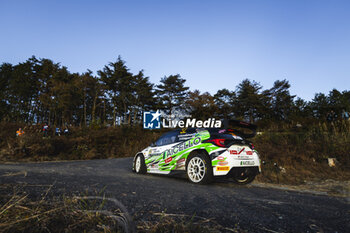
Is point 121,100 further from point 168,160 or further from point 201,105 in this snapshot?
point 168,160

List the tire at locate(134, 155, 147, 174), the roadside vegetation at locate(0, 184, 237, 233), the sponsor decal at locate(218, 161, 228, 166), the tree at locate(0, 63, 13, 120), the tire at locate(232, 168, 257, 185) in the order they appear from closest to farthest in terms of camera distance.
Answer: the roadside vegetation at locate(0, 184, 237, 233) → the sponsor decal at locate(218, 161, 228, 166) → the tire at locate(232, 168, 257, 185) → the tire at locate(134, 155, 147, 174) → the tree at locate(0, 63, 13, 120)

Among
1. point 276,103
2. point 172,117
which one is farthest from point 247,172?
point 276,103

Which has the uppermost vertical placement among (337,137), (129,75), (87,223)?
(129,75)

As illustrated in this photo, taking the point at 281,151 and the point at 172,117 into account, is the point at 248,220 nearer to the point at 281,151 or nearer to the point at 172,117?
the point at 281,151

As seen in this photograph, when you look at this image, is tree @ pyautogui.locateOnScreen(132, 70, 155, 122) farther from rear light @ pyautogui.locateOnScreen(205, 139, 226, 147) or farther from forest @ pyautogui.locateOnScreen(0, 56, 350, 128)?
rear light @ pyautogui.locateOnScreen(205, 139, 226, 147)

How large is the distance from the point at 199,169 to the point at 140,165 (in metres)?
2.78

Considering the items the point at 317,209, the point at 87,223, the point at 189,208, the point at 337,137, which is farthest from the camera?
the point at 337,137

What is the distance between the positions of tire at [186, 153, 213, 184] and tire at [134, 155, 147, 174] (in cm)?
218

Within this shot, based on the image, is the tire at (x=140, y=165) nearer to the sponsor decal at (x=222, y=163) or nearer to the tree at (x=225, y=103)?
the sponsor decal at (x=222, y=163)

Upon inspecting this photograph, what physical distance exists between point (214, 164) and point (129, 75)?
37.8 meters

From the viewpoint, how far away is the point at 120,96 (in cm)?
3825

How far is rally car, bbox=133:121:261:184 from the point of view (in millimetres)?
4332

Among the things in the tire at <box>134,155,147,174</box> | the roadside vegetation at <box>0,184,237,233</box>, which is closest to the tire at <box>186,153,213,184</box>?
the tire at <box>134,155,147,174</box>

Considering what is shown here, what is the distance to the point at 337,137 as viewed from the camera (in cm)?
745
